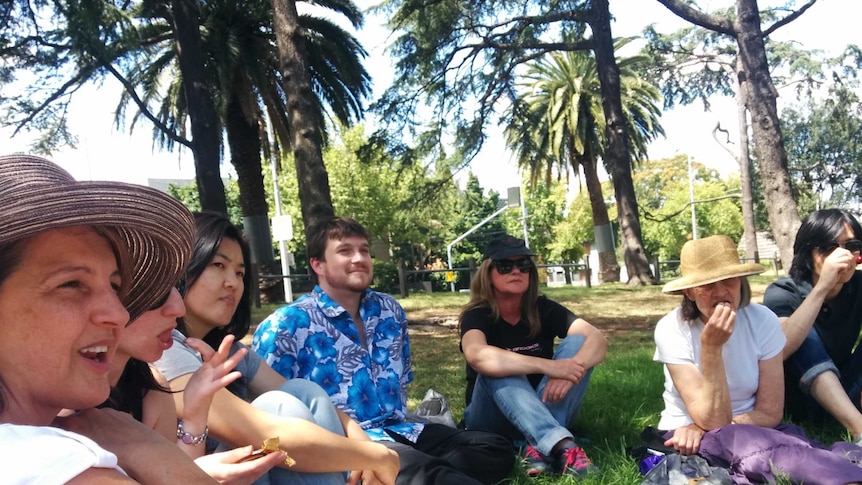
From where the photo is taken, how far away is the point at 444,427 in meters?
3.59

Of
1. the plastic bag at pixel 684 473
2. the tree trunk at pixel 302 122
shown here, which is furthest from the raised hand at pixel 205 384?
the tree trunk at pixel 302 122

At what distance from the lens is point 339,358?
11.2 feet

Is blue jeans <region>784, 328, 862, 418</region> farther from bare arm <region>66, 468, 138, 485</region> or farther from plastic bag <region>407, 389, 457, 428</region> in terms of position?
bare arm <region>66, 468, 138, 485</region>

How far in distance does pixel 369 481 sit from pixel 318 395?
1.26 ft

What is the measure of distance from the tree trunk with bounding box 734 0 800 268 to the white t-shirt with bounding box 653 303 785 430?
4.69 meters

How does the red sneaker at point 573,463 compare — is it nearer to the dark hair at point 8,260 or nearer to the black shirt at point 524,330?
the black shirt at point 524,330

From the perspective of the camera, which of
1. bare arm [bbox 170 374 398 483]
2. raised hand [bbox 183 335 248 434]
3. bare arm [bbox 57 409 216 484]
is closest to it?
→ bare arm [bbox 57 409 216 484]

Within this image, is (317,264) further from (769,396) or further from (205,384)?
(769,396)

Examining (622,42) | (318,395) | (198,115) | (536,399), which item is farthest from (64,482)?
(622,42)

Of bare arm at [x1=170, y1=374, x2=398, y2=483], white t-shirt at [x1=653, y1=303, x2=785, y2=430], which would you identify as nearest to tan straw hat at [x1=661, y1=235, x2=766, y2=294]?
white t-shirt at [x1=653, y1=303, x2=785, y2=430]

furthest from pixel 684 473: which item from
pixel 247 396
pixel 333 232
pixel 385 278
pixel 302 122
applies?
pixel 385 278

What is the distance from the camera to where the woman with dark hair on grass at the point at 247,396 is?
92.4 inches

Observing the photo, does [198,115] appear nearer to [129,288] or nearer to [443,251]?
Result: [129,288]

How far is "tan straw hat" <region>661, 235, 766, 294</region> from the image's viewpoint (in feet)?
10.8
